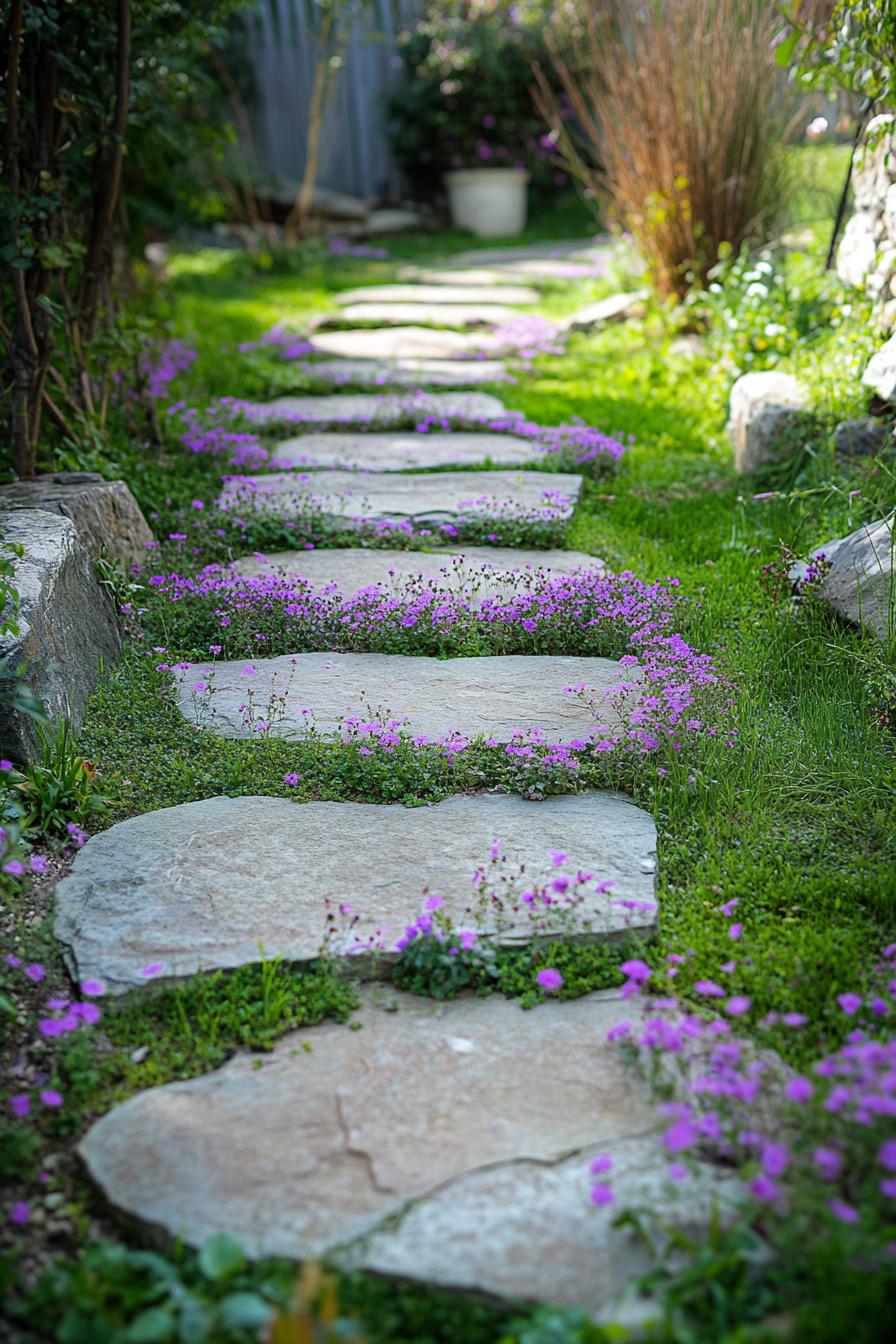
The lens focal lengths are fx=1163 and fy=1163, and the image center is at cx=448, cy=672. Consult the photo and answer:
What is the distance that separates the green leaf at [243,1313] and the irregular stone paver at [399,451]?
3.15m

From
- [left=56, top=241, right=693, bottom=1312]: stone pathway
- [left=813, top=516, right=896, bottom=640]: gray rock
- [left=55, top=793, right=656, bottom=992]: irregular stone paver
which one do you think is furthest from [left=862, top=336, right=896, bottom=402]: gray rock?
[left=55, top=793, right=656, bottom=992]: irregular stone paver

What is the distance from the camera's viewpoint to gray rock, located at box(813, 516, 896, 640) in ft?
8.41

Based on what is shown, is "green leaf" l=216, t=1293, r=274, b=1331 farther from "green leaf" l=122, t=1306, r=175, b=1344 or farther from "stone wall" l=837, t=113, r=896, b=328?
"stone wall" l=837, t=113, r=896, b=328

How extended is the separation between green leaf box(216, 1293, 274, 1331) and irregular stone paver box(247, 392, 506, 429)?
3667 millimetres

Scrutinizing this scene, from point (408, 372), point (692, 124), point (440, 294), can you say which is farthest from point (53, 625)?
point (440, 294)

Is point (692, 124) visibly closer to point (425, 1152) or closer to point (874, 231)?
point (874, 231)

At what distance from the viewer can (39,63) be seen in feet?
10.8

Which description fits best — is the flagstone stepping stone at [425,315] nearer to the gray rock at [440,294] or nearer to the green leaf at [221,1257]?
the gray rock at [440,294]

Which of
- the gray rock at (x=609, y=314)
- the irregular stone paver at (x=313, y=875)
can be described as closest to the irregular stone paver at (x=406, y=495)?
the irregular stone paver at (x=313, y=875)

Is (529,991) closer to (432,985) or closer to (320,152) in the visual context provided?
(432,985)

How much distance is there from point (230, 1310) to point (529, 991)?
671 mm

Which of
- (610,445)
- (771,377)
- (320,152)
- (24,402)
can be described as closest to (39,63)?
(24,402)

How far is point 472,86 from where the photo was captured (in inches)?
387

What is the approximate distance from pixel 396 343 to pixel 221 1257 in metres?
5.18
